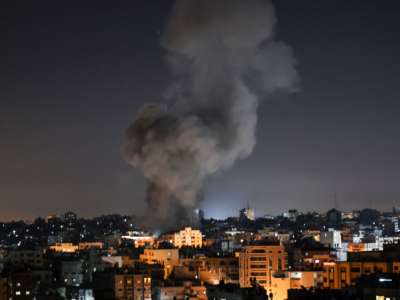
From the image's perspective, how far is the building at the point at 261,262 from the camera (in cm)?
2754

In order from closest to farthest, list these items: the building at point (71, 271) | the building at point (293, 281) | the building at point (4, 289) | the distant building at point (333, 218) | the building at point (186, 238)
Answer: the building at point (293, 281) → the building at point (4, 289) → the building at point (71, 271) → the building at point (186, 238) → the distant building at point (333, 218)

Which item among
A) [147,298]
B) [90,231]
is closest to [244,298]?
[147,298]

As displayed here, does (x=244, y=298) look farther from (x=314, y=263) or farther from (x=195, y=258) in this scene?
(x=195, y=258)

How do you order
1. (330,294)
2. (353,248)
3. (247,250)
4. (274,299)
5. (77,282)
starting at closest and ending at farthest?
(330,294) < (274,299) < (247,250) < (77,282) < (353,248)

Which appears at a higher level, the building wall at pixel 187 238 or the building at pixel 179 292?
the building wall at pixel 187 238

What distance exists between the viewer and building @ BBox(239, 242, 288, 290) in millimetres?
27538

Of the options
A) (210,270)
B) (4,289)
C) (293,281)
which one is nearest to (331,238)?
(210,270)

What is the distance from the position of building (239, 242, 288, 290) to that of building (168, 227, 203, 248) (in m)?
15.1

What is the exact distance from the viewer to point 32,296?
2556 centimetres

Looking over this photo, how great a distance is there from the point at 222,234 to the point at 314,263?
95.6ft

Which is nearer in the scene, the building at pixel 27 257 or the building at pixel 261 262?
the building at pixel 261 262

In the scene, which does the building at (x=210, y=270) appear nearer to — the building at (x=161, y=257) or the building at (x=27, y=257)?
the building at (x=161, y=257)

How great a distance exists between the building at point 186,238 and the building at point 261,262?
15.1 meters

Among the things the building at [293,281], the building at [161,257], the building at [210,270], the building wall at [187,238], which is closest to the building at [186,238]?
the building wall at [187,238]
